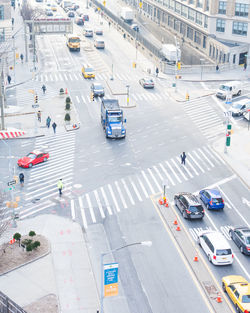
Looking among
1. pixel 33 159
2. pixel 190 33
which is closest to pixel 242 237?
pixel 33 159

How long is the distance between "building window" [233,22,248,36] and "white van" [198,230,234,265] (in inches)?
2649

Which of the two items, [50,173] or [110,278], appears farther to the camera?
[50,173]

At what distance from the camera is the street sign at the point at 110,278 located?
32.0 m

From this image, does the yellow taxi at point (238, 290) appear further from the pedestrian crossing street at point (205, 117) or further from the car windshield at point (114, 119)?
the pedestrian crossing street at point (205, 117)

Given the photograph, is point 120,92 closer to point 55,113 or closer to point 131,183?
point 55,113

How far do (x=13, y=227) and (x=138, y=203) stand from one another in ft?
38.6

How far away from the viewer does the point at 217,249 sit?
42.2 metres

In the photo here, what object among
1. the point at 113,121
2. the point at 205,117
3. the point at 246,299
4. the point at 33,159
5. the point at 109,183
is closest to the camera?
the point at 246,299

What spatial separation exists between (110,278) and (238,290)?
32.5ft

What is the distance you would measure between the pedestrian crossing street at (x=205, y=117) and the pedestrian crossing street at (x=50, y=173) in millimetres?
16647

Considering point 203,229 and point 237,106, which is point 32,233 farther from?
point 237,106

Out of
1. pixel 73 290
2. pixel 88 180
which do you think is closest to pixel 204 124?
pixel 88 180

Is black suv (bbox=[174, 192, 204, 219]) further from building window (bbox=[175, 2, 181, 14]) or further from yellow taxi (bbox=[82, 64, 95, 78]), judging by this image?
building window (bbox=[175, 2, 181, 14])

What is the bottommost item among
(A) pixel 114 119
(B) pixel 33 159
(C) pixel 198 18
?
(B) pixel 33 159
